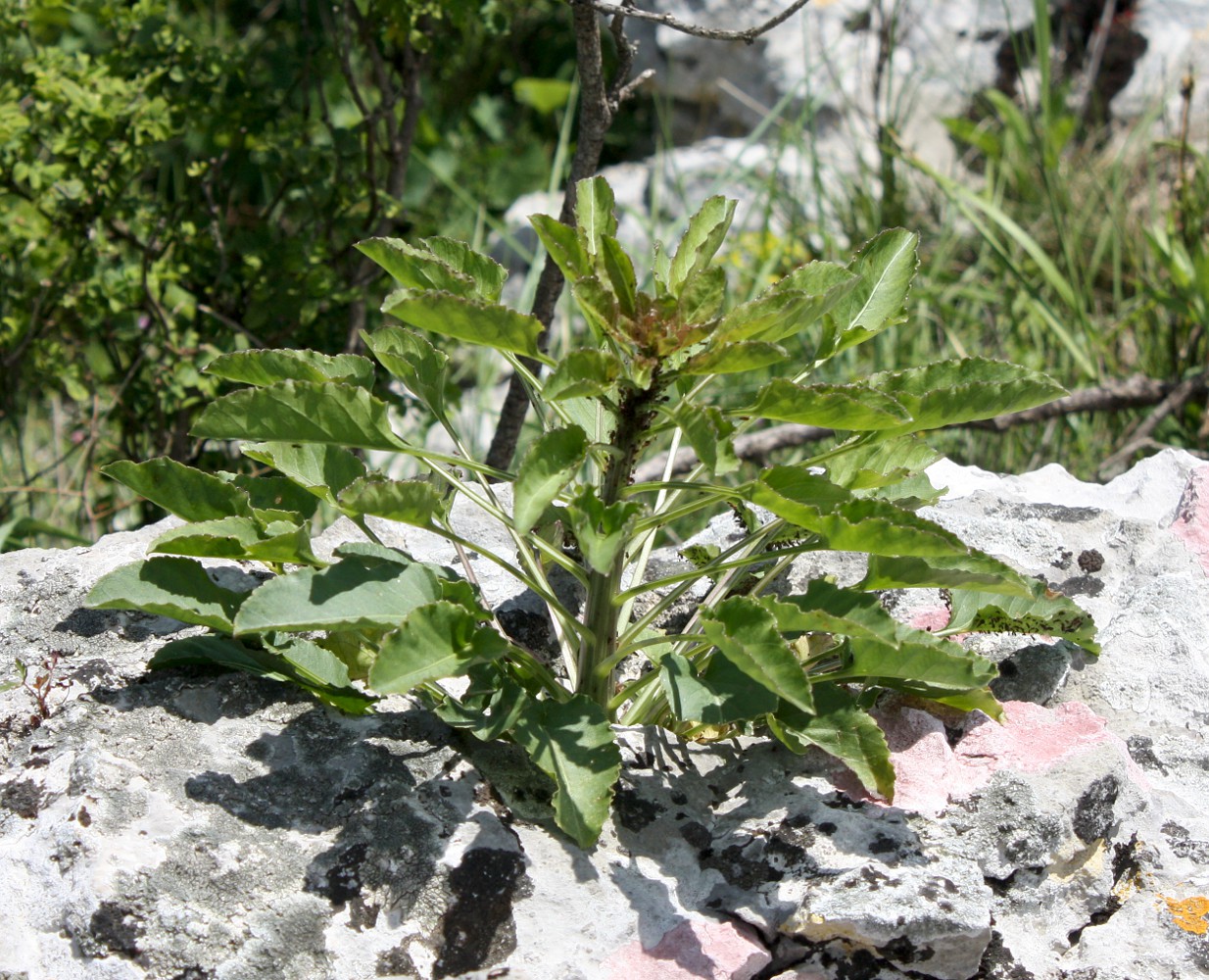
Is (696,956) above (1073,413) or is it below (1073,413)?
below

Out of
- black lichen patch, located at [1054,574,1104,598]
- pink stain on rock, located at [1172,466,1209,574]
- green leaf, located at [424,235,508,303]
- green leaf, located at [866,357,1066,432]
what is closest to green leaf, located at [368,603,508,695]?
green leaf, located at [424,235,508,303]

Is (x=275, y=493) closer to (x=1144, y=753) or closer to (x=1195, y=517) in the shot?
(x=1144, y=753)

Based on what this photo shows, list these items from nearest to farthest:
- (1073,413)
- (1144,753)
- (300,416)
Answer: (300,416)
(1144,753)
(1073,413)

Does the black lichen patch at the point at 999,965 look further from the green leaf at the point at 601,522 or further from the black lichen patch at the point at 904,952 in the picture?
the green leaf at the point at 601,522

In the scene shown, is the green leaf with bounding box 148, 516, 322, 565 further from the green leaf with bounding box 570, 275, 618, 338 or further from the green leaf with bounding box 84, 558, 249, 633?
the green leaf with bounding box 570, 275, 618, 338

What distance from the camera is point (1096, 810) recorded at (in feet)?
4.65

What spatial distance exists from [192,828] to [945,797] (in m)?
0.86

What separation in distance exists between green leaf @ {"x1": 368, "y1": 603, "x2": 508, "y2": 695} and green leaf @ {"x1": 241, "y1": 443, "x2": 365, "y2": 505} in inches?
11.3

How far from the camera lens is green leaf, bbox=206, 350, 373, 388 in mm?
1337

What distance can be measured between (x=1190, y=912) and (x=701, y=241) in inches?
38.5

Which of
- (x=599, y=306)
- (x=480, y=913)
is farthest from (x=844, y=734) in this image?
(x=599, y=306)

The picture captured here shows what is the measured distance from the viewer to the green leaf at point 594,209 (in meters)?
1.46

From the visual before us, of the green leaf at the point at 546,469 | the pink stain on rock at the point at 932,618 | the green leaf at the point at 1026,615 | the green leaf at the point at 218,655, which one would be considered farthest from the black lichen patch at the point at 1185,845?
the green leaf at the point at 218,655

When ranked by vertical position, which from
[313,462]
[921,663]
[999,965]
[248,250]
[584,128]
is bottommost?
[999,965]
